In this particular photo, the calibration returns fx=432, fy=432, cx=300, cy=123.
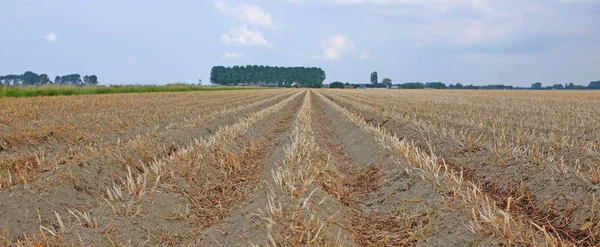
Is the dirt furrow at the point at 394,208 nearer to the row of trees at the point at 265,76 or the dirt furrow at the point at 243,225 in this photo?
the dirt furrow at the point at 243,225

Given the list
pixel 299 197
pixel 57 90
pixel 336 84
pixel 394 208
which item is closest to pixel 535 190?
pixel 394 208

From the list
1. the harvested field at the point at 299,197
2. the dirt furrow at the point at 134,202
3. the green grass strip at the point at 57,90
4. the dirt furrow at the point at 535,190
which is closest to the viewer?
the harvested field at the point at 299,197

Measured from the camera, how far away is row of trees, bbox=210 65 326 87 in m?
140

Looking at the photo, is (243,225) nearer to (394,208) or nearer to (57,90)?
(394,208)

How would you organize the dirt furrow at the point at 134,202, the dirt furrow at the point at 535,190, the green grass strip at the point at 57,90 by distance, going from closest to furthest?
1. the dirt furrow at the point at 134,202
2. the dirt furrow at the point at 535,190
3. the green grass strip at the point at 57,90

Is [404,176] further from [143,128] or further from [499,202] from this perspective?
[143,128]

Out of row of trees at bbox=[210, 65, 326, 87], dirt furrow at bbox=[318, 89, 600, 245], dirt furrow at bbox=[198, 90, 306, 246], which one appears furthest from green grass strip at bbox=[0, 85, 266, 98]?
row of trees at bbox=[210, 65, 326, 87]

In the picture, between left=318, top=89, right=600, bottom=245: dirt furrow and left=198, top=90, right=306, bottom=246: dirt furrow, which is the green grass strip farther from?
left=318, top=89, right=600, bottom=245: dirt furrow

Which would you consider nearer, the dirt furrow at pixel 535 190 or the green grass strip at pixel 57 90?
the dirt furrow at pixel 535 190

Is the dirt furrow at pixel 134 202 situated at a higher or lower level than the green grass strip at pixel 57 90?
lower

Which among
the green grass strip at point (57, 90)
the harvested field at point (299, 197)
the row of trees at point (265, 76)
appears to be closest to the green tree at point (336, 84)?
the row of trees at point (265, 76)

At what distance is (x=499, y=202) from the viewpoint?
189 inches

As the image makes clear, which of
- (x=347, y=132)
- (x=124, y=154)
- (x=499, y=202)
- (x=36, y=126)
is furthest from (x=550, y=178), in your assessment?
(x=36, y=126)

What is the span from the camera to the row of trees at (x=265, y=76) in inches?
5522
